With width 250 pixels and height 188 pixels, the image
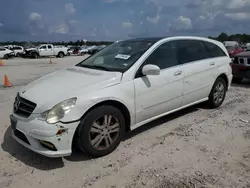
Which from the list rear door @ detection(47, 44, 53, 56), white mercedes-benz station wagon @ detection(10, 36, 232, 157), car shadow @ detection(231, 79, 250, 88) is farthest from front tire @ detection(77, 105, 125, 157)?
rear door @ detection(47, 44, 53, 56)

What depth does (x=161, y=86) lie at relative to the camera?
418 cm

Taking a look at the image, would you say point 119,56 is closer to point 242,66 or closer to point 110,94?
point 110,94

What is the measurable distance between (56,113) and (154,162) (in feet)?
4.84

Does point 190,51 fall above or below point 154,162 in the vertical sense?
above

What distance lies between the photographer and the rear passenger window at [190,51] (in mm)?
4805

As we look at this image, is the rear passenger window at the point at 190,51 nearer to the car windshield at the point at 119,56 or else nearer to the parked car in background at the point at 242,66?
the car windshield at the point at 119,56

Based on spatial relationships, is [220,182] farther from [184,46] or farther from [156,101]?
[184,46]

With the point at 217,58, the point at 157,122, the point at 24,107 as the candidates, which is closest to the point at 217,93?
the point at 217,58

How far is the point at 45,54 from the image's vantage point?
33500 millimetres

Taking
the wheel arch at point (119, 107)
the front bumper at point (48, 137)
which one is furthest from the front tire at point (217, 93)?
the front bumper at point (48, 137)

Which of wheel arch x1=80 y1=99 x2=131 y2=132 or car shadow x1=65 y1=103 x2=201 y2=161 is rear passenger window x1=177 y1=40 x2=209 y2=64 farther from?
wheel arch x1=80 y1=99 x2=131 y2=132

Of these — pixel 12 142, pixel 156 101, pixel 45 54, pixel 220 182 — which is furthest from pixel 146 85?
pixel 45 54

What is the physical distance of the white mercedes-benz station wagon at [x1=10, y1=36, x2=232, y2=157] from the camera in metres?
3.17

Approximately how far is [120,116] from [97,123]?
15.1 inches
